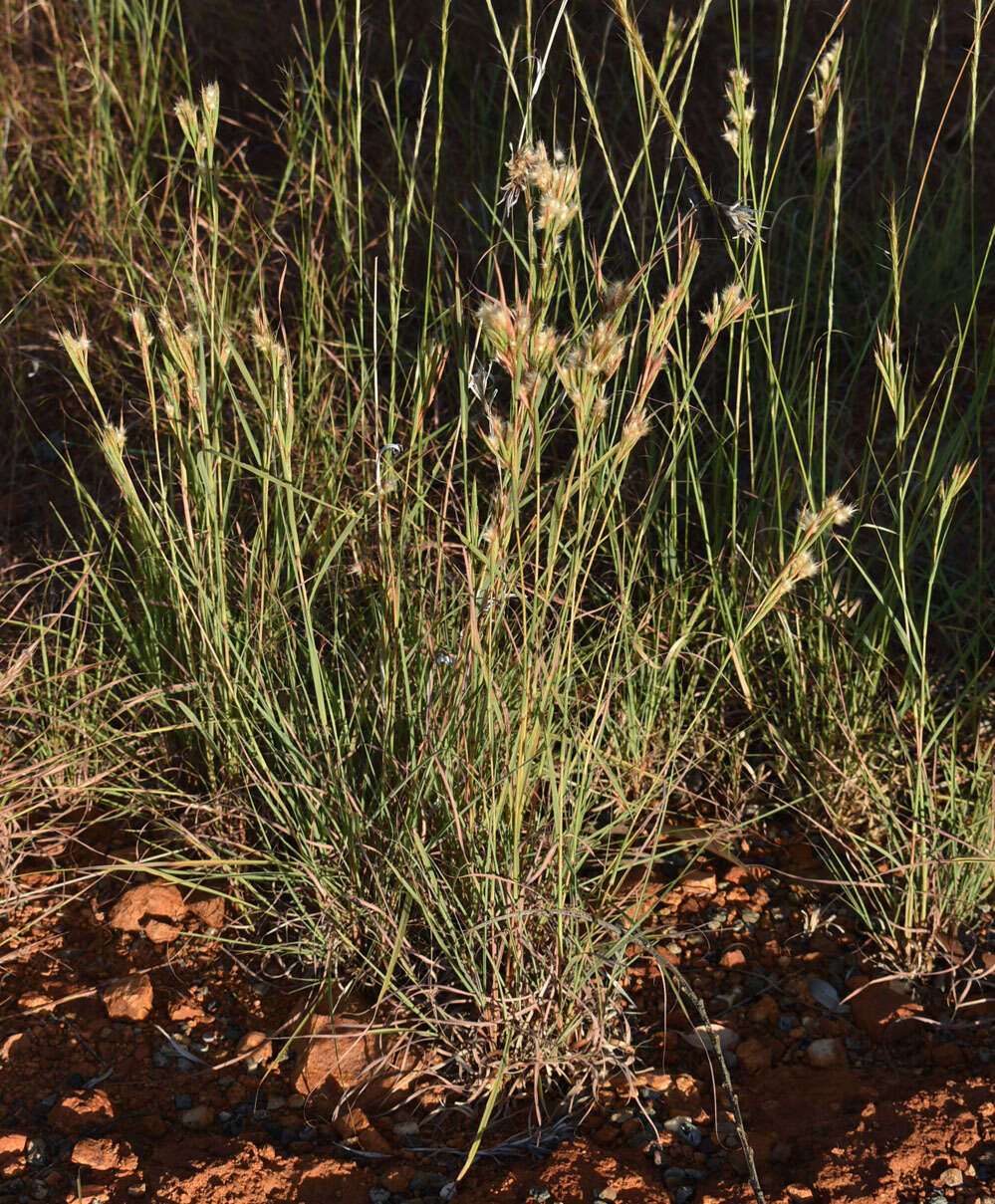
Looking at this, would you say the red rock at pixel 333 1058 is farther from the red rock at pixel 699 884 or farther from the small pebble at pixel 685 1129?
the red rock at pixel 699 884

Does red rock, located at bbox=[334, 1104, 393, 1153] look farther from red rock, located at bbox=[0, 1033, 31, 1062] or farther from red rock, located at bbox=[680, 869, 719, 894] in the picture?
red rock, located at bbox=[680, 869, 719, 894]

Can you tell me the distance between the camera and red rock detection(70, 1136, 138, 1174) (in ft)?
4.54

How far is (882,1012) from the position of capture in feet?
5.29

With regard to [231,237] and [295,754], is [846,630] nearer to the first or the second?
[295,754]

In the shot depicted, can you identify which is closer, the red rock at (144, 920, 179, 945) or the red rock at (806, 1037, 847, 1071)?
the red rock at (806, 1037, 847, 1071)

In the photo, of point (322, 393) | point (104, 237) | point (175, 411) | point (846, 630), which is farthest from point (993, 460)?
point (104, 237)

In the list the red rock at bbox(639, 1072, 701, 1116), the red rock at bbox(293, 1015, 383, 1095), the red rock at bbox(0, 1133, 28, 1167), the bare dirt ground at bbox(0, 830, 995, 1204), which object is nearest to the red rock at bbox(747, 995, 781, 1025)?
the bare dirt ground at bbox(0, 830, 995, 1204)

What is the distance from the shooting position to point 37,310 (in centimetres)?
289

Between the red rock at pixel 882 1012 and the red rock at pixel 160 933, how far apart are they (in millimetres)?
929

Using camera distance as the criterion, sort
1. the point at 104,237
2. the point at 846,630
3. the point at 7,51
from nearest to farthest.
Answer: the point at 846,630, the point at 104,237, the point at 7,51

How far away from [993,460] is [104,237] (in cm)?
199

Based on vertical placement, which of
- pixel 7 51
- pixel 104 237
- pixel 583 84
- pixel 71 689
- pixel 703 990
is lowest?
pixel 703 990

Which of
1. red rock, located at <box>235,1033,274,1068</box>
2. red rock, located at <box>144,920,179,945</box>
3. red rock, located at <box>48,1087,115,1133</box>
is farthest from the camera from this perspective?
red rock, located at <box>144,920,179,945</box>

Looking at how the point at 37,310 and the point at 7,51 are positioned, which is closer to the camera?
the point at 37,310
